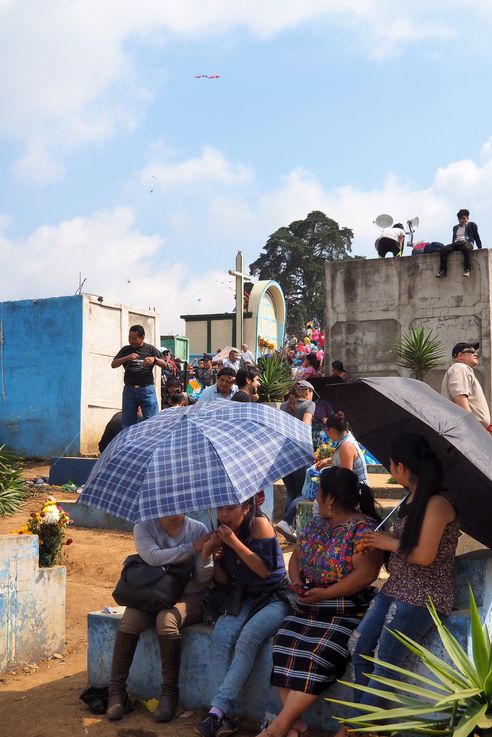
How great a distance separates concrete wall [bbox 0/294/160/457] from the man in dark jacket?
20.0 ft

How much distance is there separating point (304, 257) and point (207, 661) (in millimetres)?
44531

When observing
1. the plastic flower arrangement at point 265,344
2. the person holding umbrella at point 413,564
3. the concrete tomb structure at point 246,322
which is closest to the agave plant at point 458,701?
the person holding umbrella at point 413,564

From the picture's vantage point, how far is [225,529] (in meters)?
4.84

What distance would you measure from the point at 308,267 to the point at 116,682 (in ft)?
145

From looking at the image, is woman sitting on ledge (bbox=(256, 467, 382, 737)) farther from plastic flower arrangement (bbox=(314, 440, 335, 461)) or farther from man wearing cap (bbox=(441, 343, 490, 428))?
plastic flower arrangement (bbox=(314, 440, 335, 461))

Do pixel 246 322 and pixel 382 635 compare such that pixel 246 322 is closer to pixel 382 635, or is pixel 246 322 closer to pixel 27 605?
pixel 27 605

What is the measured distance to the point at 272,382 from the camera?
50.2ft

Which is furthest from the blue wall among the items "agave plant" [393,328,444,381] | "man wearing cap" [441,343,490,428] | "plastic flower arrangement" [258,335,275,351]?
"plastic flower arrangement" [258,335,275,351]

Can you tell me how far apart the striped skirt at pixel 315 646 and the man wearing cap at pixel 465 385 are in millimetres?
3199

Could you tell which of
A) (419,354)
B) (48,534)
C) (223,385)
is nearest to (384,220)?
A: (419,354)

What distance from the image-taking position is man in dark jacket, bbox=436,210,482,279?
15414 mm

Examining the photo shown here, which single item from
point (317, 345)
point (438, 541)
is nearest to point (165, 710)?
point (438, 541)

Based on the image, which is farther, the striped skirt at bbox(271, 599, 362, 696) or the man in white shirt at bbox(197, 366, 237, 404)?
the man in white shirt at bbox(197, 366, 237, 404)

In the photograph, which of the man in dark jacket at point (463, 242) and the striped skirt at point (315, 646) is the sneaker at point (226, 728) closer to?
the striped skirt at point (315, 646)
